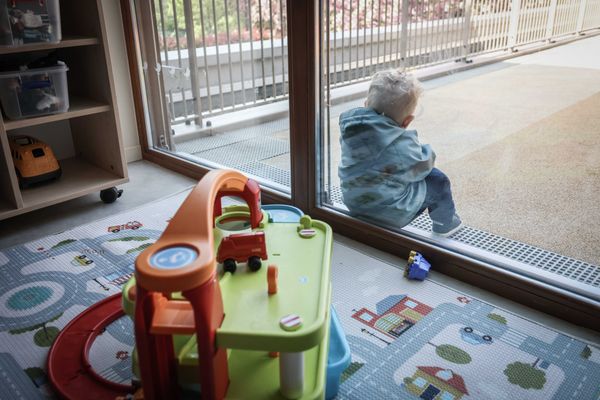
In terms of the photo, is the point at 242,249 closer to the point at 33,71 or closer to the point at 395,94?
the point at 395,94

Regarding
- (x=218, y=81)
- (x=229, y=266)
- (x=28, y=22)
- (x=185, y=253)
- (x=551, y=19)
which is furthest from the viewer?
(x=218, y=81)

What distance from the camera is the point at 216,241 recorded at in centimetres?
121

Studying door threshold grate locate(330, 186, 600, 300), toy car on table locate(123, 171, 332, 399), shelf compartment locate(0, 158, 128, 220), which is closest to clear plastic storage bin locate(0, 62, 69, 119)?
shelf compartment locate(0, 158, 128, 220)

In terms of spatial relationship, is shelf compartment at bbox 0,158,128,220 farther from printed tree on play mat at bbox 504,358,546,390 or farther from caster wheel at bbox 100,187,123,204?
printed tree on play mat at bbox 504,358,546,390

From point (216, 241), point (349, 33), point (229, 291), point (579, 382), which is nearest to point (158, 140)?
point (349, 33)

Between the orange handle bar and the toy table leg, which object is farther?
the toy table leg

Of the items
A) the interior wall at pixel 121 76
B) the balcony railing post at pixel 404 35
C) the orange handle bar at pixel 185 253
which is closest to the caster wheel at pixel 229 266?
the orange handle bar at pixel 185 253

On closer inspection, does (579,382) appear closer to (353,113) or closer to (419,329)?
(419,329)

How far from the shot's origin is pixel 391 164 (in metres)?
1.60

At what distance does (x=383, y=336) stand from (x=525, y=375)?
1.02ft

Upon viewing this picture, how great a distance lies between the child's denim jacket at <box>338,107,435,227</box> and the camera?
1.58 meters

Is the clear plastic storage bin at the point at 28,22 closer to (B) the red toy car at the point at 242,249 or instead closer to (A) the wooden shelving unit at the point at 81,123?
(A) the wooden shelving unit at the point at 81,123

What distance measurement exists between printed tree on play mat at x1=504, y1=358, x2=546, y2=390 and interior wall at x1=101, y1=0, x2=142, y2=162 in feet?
5.96

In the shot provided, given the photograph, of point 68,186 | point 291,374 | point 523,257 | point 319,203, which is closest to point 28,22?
point 68,186
